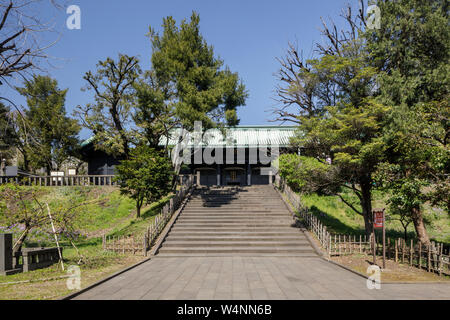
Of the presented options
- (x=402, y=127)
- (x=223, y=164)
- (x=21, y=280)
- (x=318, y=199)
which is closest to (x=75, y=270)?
(x=21, y=280)

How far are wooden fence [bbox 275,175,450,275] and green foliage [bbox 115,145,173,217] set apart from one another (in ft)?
29.6

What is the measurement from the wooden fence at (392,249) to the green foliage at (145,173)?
29.6 ft

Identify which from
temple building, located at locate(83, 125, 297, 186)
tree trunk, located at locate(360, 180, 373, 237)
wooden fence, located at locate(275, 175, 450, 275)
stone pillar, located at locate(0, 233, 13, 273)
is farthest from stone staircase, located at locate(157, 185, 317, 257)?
temple building, located at locate(83, 125, 297, 186)

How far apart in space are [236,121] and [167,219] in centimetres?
862

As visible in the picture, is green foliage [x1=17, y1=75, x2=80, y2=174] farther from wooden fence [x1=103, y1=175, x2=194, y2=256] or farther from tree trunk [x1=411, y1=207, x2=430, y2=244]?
tree trunk [x1=411, y1=207, x2=430, y2=244]

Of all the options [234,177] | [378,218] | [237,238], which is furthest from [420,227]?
[234,177]

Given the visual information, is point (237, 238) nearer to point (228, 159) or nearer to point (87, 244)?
point (87, 244)

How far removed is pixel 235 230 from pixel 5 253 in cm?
1028

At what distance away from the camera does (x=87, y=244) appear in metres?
15.1

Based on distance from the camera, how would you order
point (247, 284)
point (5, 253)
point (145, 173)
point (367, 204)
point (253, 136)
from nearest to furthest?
1. point (247, 284)
2. point (5, 253)
3. point (367, 204)
4. point (145, 173)
5. point (253, 136)

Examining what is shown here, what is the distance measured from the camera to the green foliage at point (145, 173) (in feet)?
58.5

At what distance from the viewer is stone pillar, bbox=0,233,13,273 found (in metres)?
9.12
